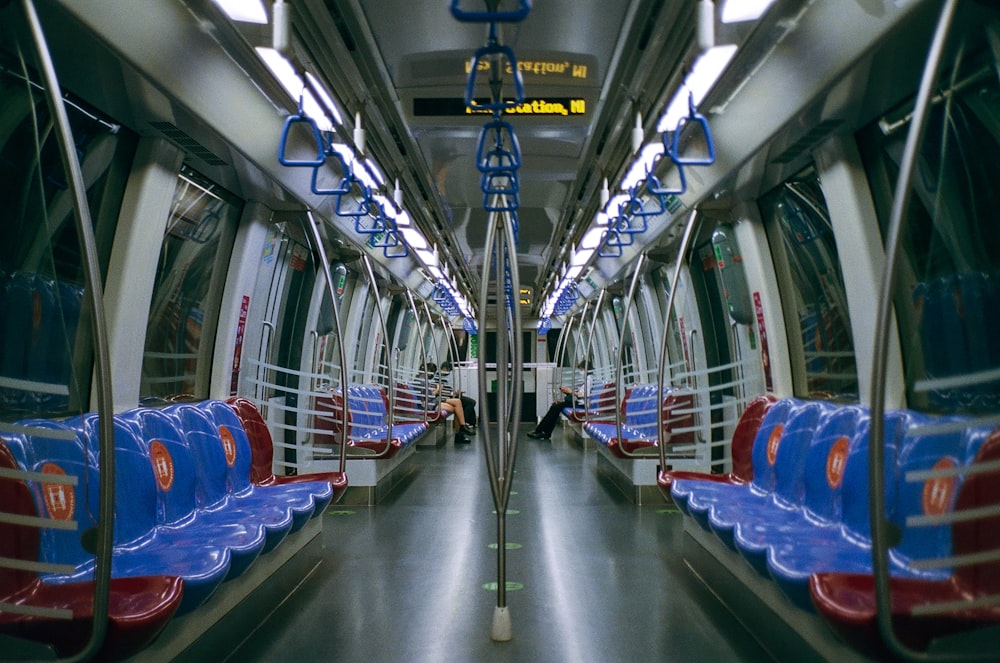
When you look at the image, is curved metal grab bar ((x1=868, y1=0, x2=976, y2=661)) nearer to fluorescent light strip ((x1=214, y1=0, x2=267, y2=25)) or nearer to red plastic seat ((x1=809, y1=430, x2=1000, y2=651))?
red plastic seat ((x1=809, y1=430, x2=1000, y2=651))

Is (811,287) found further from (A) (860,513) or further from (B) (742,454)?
(A) (860,513)

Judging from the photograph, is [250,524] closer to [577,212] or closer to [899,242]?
[899,242]

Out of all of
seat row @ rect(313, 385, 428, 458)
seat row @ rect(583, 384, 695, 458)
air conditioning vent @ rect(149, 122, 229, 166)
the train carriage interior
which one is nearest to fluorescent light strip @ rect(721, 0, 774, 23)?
the train carriage interior

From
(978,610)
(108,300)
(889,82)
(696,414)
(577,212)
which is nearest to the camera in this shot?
(978,610)

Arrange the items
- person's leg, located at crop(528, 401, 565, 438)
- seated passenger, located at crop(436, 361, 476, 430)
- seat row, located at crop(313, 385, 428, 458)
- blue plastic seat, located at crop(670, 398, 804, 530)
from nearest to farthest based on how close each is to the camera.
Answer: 1. blue plastic seat, located at crop(670, 398, 804, 530)
2. seat row, located at crop(313, 385, 428, 458)
3. person's leg, located at crop(528, 401, 565, 438)
4. seated passenger, located at crop(436, 361, 476, 430)

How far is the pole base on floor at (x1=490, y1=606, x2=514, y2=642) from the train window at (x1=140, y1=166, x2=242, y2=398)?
253 centimetres

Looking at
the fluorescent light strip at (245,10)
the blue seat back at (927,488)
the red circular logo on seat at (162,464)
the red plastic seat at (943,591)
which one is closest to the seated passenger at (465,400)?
the red circular logo on seat at (162,464)

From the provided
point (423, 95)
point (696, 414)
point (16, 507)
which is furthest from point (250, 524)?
point (696, 414)

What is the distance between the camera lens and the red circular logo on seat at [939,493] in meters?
2.40

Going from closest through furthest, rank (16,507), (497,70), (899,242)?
(899,242), (16,507), (497,70)

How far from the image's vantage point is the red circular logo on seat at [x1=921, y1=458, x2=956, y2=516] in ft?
7.86

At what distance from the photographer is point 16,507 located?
229 cm

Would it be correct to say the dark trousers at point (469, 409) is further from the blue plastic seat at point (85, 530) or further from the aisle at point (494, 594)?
the blue plastic seat at point (85, 530)

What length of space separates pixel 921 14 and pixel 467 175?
4361mm
